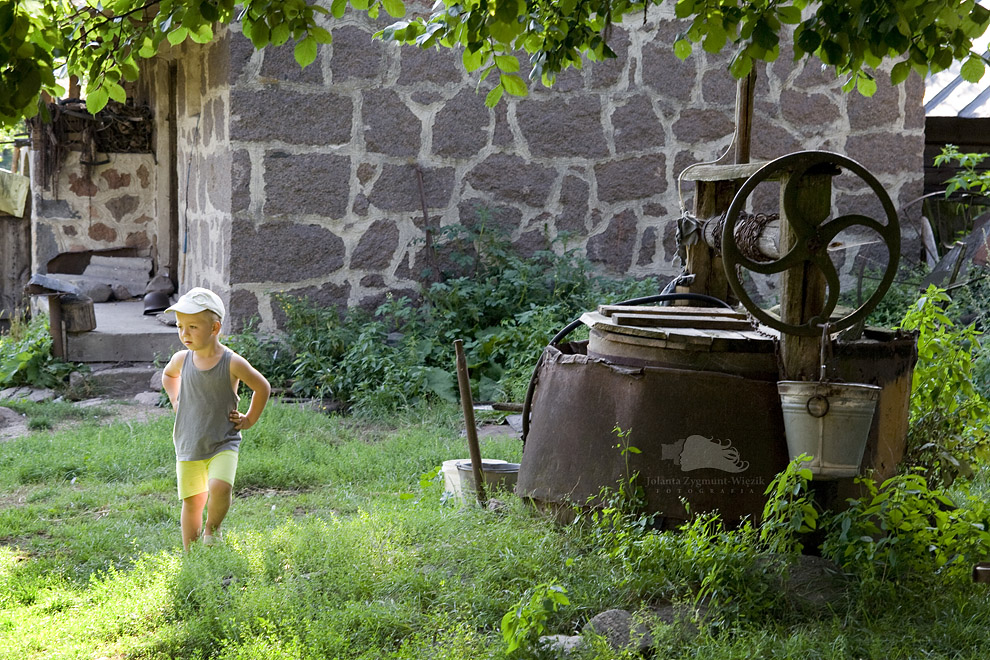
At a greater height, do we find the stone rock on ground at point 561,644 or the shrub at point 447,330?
the shrub at point 447,330

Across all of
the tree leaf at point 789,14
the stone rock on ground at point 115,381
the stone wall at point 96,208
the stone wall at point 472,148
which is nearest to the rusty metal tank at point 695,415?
the tree leaf at point 789,14

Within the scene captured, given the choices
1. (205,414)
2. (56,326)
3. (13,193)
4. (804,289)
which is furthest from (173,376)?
(13,193)

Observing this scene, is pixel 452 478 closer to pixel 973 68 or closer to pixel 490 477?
pixel 490 477

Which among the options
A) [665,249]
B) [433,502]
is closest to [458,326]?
[665,249]

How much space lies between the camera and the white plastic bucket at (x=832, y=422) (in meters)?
2.79

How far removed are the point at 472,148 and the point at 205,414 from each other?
12.1 ft

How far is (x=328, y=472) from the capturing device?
15.8 feet

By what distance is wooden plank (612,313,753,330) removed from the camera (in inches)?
133

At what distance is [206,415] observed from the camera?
12.6 ft

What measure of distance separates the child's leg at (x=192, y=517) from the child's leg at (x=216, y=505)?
0.06 metres

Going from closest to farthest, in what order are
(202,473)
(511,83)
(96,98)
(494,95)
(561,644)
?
(96,98), (561,644), (511,83), (494,95), (202,473)

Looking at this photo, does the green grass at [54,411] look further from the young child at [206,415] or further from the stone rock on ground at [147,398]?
the young child at [206,415]

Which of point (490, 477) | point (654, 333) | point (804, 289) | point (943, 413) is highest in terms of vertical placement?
point (804, 289)

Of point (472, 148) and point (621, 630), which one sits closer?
point (621, 630)
